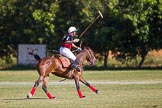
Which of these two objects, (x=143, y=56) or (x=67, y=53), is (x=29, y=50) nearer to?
(x=143, y=56)

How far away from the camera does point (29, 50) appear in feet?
193

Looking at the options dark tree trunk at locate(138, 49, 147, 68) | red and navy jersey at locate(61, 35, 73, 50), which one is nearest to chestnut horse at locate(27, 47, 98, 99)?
red and navy jersey at locate(61, 35, 73, 50)

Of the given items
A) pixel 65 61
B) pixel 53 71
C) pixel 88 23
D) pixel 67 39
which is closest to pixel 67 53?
pixel 65 61

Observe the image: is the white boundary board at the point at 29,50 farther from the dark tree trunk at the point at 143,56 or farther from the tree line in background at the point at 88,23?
the dark tree trunk at the point at 143,56

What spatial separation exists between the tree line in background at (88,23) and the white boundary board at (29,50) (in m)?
0.97

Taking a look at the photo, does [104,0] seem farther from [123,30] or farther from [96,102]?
[96,102]

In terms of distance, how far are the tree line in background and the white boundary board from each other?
0.97m

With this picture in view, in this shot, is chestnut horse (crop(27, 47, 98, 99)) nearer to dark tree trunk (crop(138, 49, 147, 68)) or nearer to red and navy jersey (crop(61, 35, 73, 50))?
red and navy jersey (crop(61, 35, 73, 50))

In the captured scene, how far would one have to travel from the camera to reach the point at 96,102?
1995 centimetres

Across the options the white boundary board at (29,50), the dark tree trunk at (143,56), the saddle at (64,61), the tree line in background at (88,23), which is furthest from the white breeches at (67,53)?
the white boundary board at (29,50)

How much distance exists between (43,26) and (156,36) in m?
11.3

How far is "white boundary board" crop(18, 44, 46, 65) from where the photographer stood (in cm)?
5881

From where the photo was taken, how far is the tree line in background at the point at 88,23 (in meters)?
55.5

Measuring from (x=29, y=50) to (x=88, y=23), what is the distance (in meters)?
6.30
